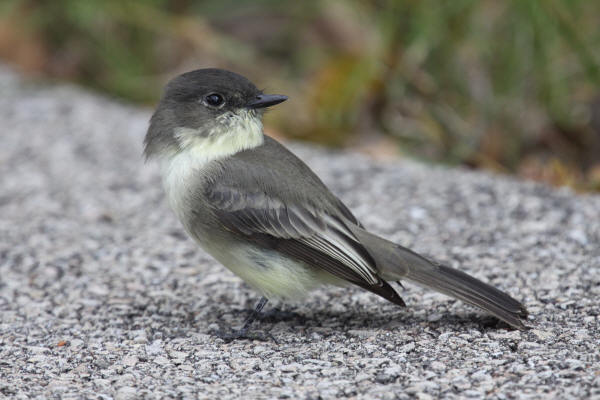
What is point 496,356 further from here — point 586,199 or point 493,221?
point 586,199

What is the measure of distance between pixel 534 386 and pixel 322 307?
158 centimetres

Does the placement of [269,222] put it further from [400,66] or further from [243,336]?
[400,66]

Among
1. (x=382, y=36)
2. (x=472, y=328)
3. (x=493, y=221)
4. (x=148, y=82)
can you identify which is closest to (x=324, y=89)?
(x=382, y=36)

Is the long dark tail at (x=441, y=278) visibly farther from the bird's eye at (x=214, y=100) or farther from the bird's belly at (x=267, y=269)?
the bird's eye at (x=214, y=100)

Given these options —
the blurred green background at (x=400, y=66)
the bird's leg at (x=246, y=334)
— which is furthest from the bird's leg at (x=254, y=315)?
the blurred green background at (x=400, y=66)

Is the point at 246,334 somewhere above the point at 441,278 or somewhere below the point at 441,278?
below

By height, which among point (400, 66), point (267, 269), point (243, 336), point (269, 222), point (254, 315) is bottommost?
point (243, 336)

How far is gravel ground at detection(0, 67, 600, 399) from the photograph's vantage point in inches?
142

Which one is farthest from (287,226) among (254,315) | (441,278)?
(441,278)

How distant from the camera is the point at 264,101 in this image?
4.56 m

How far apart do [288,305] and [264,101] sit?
1158 millimetres

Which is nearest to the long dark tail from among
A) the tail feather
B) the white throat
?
the tail feather

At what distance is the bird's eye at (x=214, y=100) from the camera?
181 inches

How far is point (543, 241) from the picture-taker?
5363mm
